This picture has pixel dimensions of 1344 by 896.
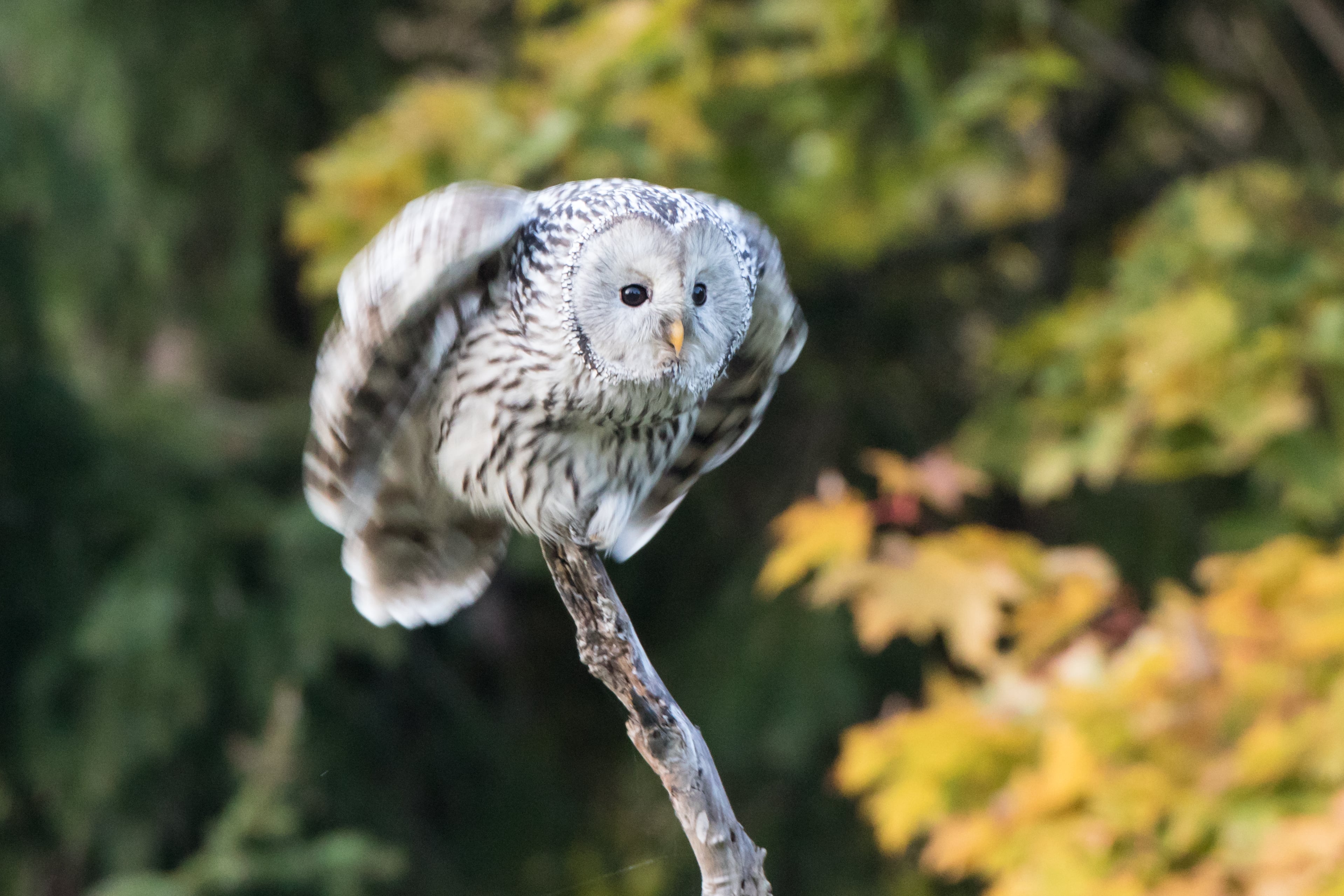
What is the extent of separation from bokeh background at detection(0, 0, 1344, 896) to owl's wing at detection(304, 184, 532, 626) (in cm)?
110

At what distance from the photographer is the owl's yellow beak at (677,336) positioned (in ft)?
3.91

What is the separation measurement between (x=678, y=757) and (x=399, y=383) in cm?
47

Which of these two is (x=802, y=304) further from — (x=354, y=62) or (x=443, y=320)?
(x=443, y=320)

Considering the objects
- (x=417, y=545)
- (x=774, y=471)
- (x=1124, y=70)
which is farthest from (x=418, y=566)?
(x=774, y=471)

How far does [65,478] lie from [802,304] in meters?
1.98

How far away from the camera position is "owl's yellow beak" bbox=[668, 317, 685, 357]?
1190mm

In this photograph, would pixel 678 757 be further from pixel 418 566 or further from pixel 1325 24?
pixel 1325 24

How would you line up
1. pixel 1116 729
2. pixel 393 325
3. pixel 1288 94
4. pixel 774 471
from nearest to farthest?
1. pixel 393 325
2. pixel 1116 729
3. pixel 1288 94
4. pixel 774 471

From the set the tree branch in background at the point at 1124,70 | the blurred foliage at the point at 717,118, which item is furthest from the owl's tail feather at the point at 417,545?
the tree branch in background at the point at 1124,70

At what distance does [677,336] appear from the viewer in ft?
3.91

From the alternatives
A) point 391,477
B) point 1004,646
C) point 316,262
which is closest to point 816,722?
point 1004,646

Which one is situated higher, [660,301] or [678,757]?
[660,301]

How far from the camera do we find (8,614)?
3244mm

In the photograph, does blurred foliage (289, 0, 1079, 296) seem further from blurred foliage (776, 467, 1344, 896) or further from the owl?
the owl
